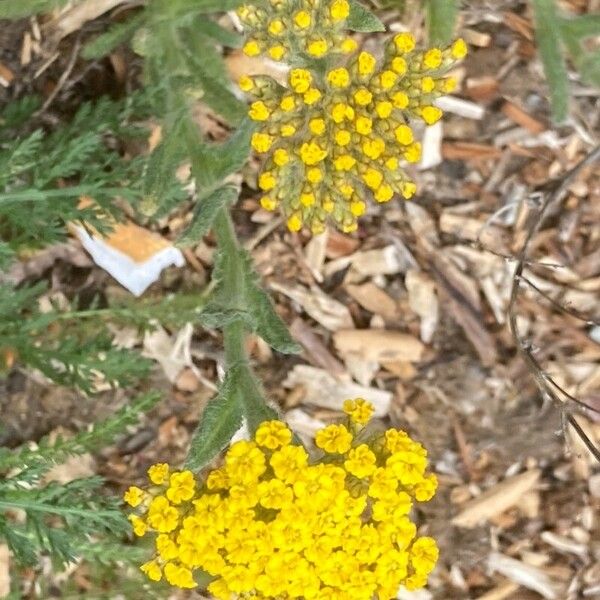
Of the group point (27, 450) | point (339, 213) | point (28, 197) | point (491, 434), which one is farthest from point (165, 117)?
point (491, 434)

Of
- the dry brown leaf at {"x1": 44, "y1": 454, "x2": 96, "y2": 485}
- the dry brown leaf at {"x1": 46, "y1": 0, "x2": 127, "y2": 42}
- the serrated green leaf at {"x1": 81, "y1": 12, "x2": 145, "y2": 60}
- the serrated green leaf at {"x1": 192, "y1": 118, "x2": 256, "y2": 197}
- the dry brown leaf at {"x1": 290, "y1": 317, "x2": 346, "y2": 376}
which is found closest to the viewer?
the serrated green leaf at {"x1": 192, "y1": 118, "x2": 256, "y2": 197}

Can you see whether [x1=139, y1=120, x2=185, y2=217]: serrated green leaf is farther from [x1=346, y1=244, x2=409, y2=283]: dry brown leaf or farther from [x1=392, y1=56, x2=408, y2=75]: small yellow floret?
[x1=346, y1=244, x2=409, y2=283]: dry brown leaf

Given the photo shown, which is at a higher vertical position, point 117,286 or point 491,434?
point 117,286

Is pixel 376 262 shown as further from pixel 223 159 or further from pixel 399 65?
pixel 399 65

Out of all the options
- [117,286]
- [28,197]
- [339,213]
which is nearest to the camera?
[339,213]

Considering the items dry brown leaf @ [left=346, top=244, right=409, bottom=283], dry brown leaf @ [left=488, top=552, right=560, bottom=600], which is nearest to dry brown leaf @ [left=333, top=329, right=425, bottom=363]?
dry brown leaf @ [left=346, top=244, right=409, bottom=283]

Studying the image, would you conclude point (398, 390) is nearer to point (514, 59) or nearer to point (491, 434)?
point (491, 434)
